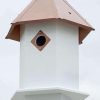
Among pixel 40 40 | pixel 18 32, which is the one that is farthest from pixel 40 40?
pixel 18 32

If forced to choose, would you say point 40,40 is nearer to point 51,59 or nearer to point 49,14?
point 51,59

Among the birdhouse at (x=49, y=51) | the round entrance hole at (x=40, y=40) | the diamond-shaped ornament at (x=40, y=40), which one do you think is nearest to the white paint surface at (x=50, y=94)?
the birdhouse at (x=49, y=51)

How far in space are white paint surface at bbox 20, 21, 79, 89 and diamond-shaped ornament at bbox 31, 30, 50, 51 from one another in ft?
0.29

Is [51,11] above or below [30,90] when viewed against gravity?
above

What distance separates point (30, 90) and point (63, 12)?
254 cm

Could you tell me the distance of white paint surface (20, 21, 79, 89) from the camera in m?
37.6

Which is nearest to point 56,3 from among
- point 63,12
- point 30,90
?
point 63,12

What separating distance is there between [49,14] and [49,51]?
3.57 feet

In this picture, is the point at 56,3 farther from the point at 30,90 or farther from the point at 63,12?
the point at 30,90

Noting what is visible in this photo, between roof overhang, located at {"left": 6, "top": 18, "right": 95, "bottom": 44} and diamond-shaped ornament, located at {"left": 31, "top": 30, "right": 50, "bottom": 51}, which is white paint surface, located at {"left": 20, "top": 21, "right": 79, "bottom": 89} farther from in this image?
roof overhang, located at {"left": 6, "top": 18, "right": 95, "bottom": 44}

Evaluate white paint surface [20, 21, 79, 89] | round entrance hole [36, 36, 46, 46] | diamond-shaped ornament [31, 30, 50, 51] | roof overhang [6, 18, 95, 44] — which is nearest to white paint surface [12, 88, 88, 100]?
white paint surface [20, 21, 79, 89]

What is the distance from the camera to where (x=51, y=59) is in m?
37.6

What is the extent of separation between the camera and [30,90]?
123ft

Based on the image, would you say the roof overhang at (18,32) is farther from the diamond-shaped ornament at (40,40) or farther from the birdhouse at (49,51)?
the diamond-shaped ornament at (40,40)
